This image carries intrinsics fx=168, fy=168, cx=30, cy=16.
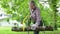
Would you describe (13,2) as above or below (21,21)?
above

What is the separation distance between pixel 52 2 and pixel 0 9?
0.63 meters

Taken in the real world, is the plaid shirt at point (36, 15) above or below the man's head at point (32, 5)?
below

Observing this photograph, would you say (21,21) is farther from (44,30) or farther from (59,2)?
(59,2)

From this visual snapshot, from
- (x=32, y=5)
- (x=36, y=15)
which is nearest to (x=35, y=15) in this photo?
(x=36, y=15)

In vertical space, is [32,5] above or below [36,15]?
above

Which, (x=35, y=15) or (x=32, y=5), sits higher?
(x=32, y=5)

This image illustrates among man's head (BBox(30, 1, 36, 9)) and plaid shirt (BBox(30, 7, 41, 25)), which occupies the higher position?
man's head (BBox(30, 1, 36, 9))

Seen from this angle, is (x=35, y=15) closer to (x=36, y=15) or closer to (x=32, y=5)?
(x=36, y=15)

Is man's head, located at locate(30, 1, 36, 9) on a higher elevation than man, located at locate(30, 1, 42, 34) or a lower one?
higher

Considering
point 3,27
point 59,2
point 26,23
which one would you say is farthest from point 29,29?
point 59,2

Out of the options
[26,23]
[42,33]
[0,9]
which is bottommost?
[42,33]

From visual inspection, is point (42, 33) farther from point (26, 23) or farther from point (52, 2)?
point (52, 2)

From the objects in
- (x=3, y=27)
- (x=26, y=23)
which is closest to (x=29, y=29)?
(x=26, y=23)

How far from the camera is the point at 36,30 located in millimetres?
2008
